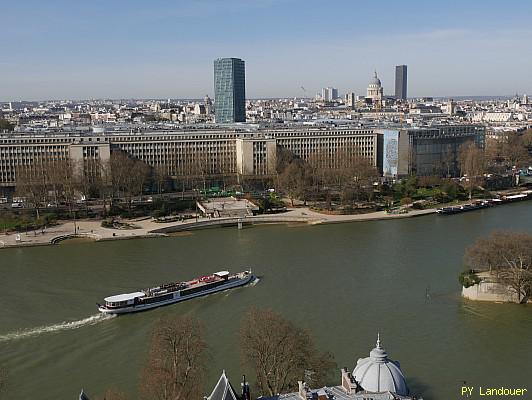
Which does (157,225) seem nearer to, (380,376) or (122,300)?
(122,300)

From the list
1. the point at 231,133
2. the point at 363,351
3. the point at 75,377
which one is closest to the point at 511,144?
the point at 231,133

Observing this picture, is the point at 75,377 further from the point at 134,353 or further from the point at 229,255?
the point at 229,255

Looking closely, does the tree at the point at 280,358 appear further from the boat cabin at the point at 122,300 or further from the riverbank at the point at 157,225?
the riverbank at the point at 157,225

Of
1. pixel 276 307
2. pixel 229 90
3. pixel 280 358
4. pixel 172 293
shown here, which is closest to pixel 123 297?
pixel 172 293

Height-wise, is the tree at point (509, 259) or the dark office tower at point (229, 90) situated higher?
the dark office tower at point (229, 90)

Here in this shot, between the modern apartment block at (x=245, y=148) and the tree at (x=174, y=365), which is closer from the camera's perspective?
the tree at (x=174, y=365)

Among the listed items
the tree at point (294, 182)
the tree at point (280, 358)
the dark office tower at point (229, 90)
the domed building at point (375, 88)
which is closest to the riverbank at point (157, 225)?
the tree at point (294, 182)

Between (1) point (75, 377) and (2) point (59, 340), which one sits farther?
(2) point (59, 340)
